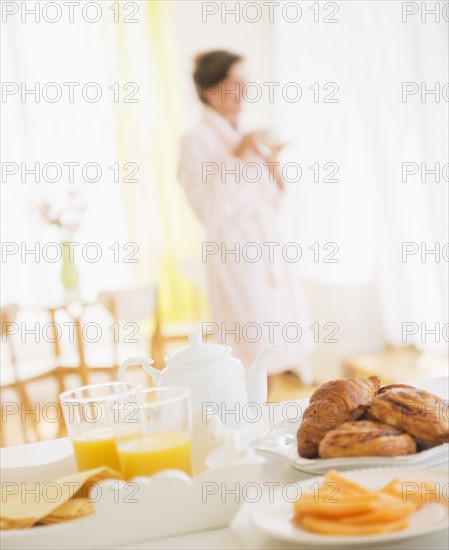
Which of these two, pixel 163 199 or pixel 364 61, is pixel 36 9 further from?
pixel 364 61

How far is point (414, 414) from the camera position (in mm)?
878

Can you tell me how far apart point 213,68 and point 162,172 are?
1.90 m

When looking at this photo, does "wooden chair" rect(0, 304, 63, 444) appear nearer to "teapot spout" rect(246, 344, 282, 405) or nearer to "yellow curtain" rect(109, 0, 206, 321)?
"yellow curtain" rect(109, 0, 206, 321)

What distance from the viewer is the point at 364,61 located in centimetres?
403

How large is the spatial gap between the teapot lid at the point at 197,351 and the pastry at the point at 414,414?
0.69 feet

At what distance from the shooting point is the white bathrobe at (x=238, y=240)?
2.99 meters

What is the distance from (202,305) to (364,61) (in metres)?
1.78

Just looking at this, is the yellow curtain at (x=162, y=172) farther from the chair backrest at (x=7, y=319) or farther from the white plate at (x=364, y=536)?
the white plate at (x=364, y=536)

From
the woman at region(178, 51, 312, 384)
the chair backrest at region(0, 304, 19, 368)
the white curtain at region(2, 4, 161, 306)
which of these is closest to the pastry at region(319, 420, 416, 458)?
the woman at region(178, 51, 312, 384)

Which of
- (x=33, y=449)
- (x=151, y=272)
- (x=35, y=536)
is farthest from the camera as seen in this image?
(x=151, y=272)

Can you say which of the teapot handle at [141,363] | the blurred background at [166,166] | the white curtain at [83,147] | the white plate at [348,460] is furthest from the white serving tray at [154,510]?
the white curtain at [83,147]

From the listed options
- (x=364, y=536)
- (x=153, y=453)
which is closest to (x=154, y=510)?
(x=153, y=453)

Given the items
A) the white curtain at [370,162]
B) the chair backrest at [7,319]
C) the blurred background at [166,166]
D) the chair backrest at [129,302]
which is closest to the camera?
the chair backrest at [7,319]

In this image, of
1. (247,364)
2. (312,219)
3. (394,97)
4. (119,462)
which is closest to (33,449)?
(119,462)
